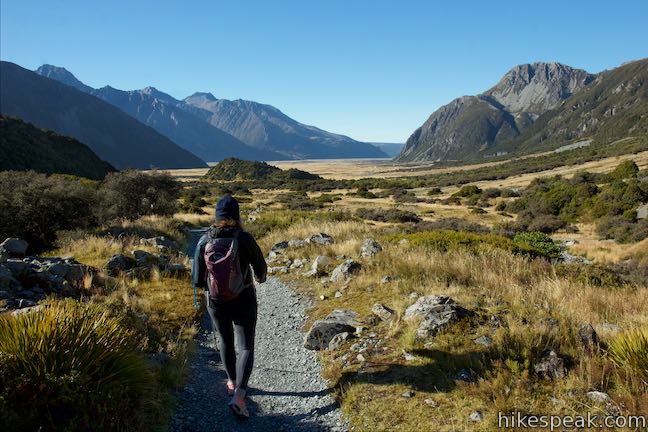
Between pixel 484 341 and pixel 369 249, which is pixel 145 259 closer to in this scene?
pixel 369 249

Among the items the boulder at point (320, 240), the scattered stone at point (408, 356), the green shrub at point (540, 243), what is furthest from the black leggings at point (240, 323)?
the green shrub at point (540, 243)

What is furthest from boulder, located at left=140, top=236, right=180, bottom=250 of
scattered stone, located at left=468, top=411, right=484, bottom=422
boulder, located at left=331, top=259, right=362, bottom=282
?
scattered stone, located at left=468, top=411, right=484, bottom=422

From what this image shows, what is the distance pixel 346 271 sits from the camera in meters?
9.74

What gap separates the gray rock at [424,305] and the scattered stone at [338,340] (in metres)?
0.95

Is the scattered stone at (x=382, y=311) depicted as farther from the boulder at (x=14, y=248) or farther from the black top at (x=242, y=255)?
the boulder at (x=14, y=248)

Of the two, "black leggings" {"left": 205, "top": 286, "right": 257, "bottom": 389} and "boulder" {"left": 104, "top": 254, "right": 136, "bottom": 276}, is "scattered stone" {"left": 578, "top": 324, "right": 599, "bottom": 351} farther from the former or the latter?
"boulder" {"left": 104, "top": 254, "right": 136, "bottom": 276}

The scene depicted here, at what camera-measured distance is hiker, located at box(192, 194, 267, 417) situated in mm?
4449

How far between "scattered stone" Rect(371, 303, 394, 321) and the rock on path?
4.38 feet

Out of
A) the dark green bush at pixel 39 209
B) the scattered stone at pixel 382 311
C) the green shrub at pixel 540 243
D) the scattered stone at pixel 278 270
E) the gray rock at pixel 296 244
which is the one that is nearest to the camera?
the scattered stone at pixel 382 311

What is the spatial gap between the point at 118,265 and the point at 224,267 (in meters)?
7.41

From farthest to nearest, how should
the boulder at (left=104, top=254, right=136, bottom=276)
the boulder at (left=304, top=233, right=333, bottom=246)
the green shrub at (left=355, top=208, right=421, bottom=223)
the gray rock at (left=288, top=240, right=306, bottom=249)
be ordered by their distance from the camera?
the green shrub at (left=355, top=208, right=421, bottom=223)
the gray rock at (left=288, top=240, right=306, bottom=249)
the boulder at (left=304, top=233, right=333, bottom=246)
the boulder at (left=104, top=254, right=136, bottom=276)

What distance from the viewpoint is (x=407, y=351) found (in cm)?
554

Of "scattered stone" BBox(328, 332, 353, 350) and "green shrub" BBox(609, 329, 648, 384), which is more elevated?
"green shrub" BBox(609, 329, 648, 384)

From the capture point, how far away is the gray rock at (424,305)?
6351 millimetres
